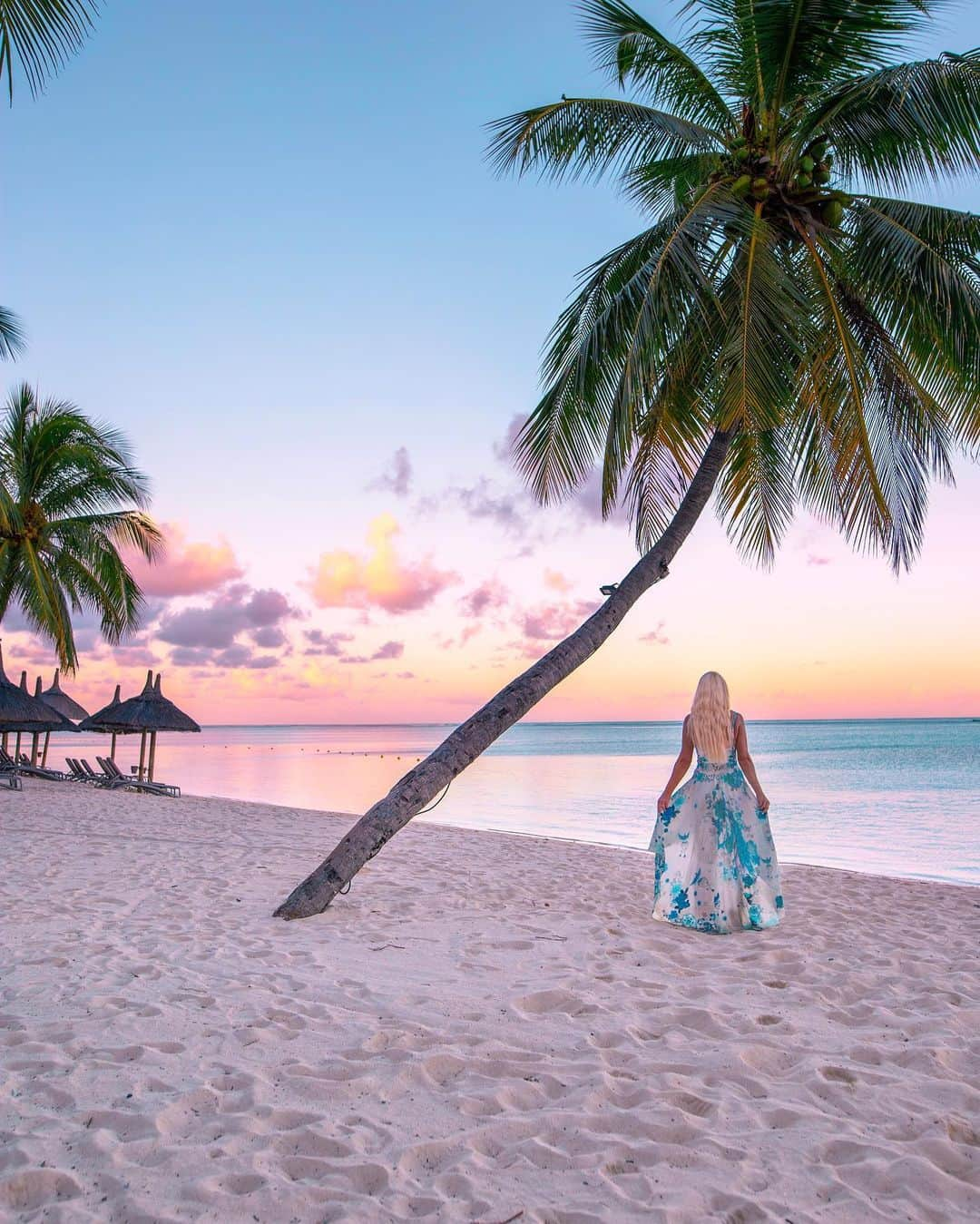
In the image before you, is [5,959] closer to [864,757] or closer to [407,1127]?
[407,1127]

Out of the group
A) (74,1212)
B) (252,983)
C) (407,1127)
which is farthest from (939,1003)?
(74,1212)

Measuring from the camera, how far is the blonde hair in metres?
5.43

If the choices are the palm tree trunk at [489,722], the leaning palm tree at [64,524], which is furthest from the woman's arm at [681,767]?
the leaning palm tree at [64,524]

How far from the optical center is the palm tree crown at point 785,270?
6.61 meters

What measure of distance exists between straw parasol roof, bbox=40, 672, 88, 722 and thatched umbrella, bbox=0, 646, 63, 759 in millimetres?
6951

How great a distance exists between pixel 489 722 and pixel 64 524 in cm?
1388

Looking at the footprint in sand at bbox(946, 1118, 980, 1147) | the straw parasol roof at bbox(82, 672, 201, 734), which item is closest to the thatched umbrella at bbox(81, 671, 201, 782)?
the straw parasol roof at bbox(82, 672, 201, 734)

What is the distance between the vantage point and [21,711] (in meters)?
17.5

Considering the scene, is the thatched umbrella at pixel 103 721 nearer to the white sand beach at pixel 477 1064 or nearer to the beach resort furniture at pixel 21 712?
the beach resort furniture at pixel 21 712

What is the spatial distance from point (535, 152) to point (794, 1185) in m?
7.99

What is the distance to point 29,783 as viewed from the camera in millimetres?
18703

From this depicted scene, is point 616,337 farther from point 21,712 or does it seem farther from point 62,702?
point 62,702

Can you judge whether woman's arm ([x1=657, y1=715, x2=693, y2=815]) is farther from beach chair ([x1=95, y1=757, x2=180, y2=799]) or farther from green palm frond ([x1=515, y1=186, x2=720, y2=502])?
beach chair ([x1=95, y1=757, x2=180, y2=799])

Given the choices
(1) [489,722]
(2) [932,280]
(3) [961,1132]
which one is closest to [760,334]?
(2) [932,280]
